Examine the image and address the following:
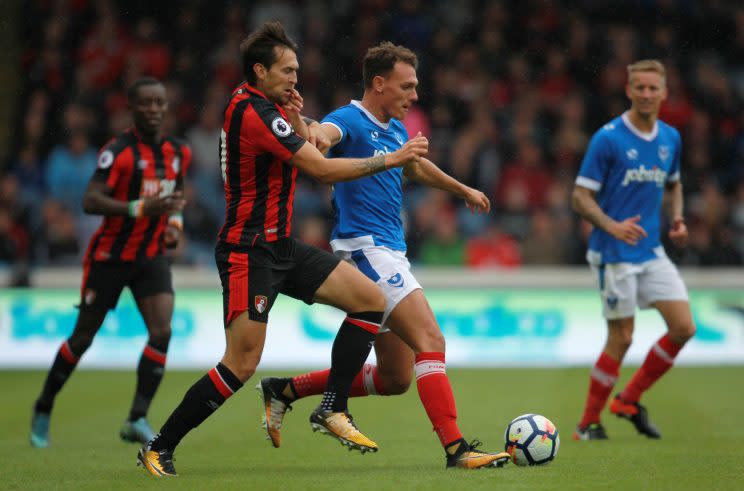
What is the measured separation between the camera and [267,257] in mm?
6094

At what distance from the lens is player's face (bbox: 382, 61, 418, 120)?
665 cm

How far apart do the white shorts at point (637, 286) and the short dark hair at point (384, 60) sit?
2.47 m

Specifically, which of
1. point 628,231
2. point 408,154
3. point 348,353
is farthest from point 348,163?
point 628,231

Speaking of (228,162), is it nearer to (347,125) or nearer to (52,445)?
(347,125)

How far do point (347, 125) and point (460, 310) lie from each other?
7.26 metres

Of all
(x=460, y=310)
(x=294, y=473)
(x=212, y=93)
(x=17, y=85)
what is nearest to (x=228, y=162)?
(x=294, y=473)

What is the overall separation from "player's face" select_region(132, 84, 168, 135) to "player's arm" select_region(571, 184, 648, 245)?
2998 mm

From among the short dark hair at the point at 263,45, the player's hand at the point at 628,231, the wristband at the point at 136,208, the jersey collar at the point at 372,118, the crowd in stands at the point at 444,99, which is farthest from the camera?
the crowd in stands at the point at 444,99

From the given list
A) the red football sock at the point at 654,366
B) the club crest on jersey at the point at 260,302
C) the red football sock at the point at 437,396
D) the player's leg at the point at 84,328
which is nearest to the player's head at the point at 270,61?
the club crest on jersey at the point at 260,302

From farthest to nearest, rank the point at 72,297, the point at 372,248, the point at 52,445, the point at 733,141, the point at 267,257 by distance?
the point at 733,141
the point at 72,297
the point at 52,445
the point at 372,248
the point at 267,257

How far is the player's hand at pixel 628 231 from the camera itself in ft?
25.8

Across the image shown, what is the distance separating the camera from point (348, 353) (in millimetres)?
6336

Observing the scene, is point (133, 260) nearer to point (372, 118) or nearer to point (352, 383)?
point (352, 383)

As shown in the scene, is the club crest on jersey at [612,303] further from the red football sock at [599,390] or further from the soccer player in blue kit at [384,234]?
the soccer player in blue kit at [384,234]
